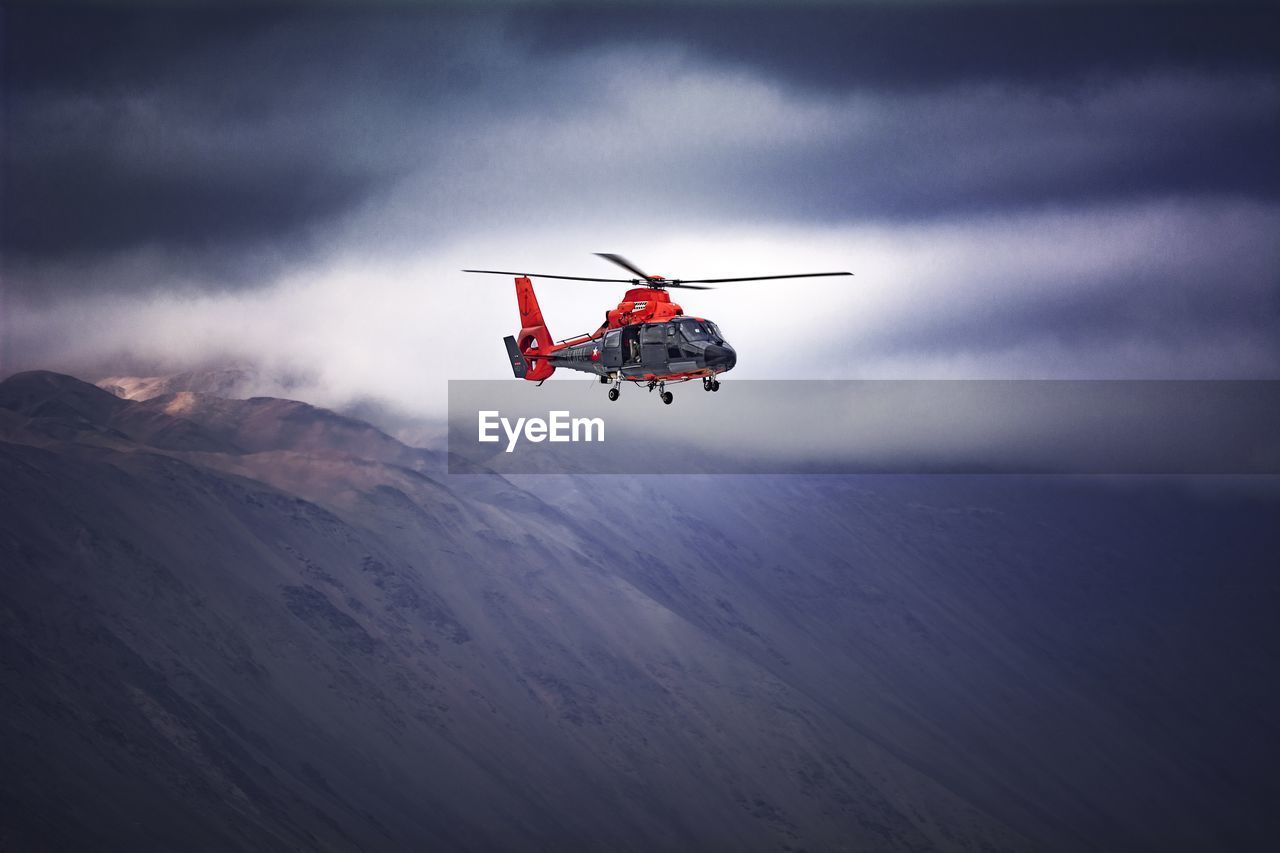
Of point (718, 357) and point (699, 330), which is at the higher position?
point (699, 330)

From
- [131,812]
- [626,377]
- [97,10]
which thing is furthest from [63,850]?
Result: [626,377]

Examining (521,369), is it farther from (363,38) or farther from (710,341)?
(363,38)

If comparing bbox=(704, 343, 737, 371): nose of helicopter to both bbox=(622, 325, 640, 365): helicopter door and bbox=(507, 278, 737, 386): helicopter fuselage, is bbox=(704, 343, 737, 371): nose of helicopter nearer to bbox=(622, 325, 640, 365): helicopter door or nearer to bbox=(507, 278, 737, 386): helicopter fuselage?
bbox=(507, 278, 737, 386): helicopter fuselage

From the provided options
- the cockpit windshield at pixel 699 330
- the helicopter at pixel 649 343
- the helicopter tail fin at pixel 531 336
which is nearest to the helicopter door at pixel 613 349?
the helicopter at pixel 649 343

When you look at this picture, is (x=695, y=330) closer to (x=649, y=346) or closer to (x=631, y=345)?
(x=649, y=346)

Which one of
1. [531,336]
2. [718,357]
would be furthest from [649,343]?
[531,336]

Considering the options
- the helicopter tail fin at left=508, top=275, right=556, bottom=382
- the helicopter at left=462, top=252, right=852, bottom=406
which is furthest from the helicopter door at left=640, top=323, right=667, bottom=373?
the helicopter tail fin at left=508, top=275, right=556, bottom=382

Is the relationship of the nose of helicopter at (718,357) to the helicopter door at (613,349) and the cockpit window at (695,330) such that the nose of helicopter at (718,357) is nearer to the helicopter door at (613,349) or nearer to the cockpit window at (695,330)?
the cockpit window at (695,330)
